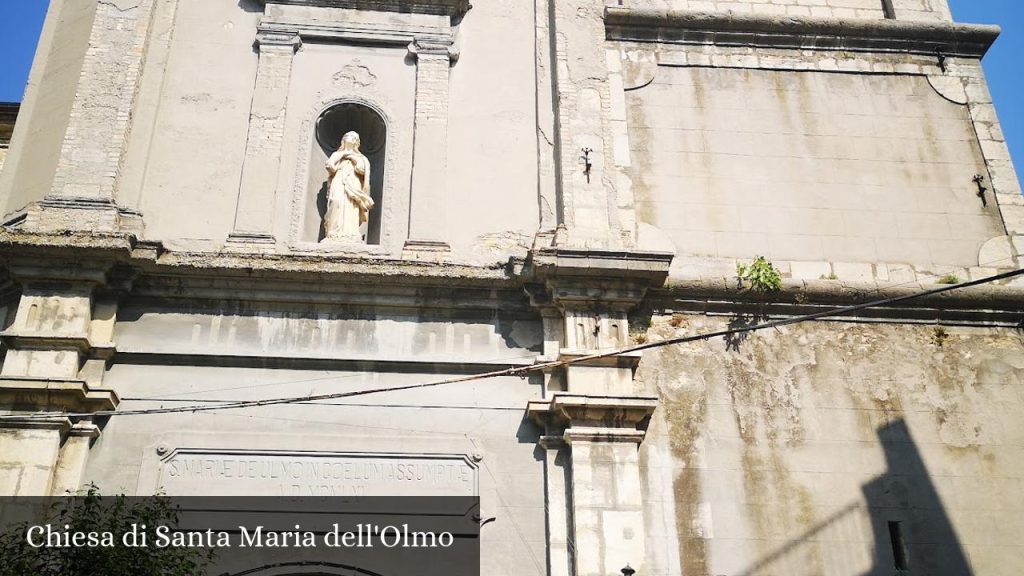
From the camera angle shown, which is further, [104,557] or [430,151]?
[430,151]

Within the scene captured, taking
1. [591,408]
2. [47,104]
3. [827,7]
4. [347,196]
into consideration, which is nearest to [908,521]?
[591,408]

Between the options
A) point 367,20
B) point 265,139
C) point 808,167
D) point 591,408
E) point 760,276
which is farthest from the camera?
point 367,20

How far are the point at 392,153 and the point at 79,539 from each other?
17.5ft

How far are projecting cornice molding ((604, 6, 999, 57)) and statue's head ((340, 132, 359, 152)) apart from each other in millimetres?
3264

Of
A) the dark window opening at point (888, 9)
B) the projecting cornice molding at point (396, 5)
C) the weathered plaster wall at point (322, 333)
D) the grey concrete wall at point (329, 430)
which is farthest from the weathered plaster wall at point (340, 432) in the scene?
the dark window opening at point (888, 9)

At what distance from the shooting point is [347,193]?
10.6 metres

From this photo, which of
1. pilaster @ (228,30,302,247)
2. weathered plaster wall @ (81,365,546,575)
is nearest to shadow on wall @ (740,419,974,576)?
weathered plaster wall @ (81,365,546,575)

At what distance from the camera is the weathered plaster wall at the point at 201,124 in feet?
33.9

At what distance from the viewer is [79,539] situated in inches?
269

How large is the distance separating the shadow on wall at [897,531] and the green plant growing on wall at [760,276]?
190 centimetres

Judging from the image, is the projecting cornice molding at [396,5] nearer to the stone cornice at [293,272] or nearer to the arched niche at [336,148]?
the arched niche at [336,148]

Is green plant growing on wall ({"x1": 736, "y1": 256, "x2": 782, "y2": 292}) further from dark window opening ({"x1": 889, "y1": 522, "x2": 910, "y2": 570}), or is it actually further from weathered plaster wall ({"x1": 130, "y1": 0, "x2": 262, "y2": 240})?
weathered plaster wall ({"x1": 130, "y1": 0, "x2": 262, "y2": 240})

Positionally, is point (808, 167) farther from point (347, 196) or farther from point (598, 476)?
point (347, 196)

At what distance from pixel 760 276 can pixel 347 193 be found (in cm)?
425
